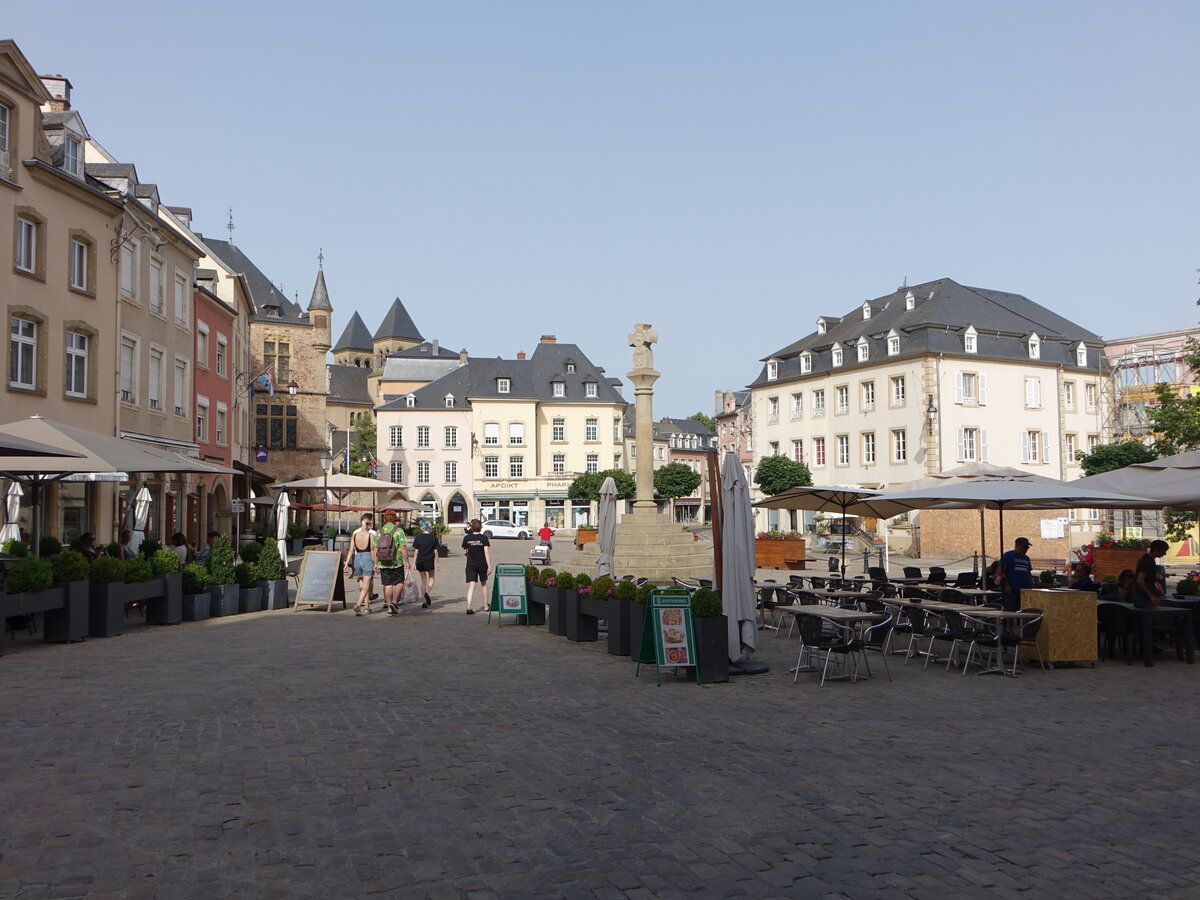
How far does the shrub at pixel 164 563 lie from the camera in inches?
602

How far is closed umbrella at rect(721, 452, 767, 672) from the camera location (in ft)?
34.2

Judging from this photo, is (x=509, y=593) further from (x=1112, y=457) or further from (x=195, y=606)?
(x=1112, y=457)

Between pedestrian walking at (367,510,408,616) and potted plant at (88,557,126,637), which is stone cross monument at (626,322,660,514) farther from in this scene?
potted plant at (88,557,126,637)

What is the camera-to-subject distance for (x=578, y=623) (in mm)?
13516

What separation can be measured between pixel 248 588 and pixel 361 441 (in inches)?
3067

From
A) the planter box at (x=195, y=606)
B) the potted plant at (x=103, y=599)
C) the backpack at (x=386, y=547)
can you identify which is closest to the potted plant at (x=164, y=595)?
the planter box at (x=195, y=606)

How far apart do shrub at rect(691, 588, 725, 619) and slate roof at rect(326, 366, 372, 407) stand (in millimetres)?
92601

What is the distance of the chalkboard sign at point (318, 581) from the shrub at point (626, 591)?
7.82m

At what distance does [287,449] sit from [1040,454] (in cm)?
4075

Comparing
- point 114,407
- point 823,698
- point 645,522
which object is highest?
point 114,407

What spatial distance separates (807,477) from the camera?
50250mm

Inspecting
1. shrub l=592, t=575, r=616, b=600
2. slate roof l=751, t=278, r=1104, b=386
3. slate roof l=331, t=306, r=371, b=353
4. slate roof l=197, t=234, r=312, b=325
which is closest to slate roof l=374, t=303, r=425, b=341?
slate roof l=331, t=306, r=371, b=353

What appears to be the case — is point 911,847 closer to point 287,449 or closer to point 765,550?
point 765,550

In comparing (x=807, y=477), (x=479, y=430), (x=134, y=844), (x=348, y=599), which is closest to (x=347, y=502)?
(x=479, y=430)
